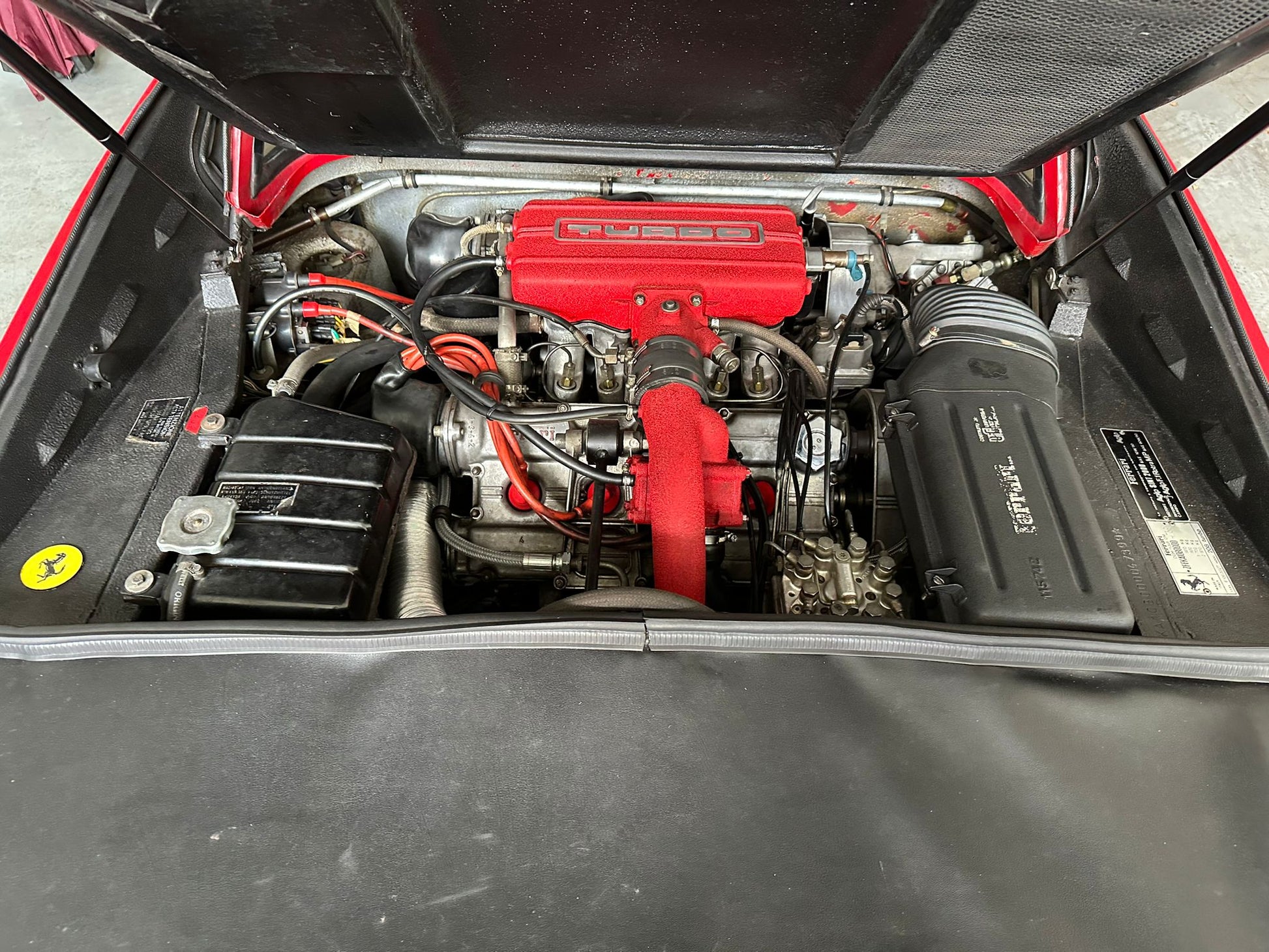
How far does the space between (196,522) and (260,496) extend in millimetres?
83

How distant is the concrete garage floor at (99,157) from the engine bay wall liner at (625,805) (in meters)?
2.23

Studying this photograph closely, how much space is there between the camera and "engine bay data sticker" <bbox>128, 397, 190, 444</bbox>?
3.61ft

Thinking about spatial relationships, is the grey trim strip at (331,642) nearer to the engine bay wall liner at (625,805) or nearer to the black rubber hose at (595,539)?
the engine bay wall liner at (625,805)

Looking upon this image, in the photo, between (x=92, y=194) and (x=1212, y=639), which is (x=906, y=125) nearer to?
(x=1212, y=639)

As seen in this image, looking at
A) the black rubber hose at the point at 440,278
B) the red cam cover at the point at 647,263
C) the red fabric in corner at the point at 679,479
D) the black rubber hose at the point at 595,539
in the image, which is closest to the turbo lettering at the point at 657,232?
the red cam cover at the point at 647,263

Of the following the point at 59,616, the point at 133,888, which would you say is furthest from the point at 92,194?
the point at 133,888

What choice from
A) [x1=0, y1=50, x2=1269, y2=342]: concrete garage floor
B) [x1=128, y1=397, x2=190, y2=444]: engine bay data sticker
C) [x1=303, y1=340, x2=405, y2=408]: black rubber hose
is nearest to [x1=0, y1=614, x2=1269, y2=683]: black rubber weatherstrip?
[x1=128, y1=397, x2=190, y2=444]: engine bay data sticker

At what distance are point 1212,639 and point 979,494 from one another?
32 cm

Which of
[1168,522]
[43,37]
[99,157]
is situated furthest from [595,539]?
[43,37]

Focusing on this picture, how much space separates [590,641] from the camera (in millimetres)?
777

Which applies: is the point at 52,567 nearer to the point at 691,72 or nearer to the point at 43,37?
the point at 691,72

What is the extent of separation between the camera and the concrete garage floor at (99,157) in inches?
102

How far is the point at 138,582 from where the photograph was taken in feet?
2.97

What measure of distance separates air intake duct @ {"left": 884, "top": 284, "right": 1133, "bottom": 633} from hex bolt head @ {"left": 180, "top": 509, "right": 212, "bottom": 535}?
923 millimetres
